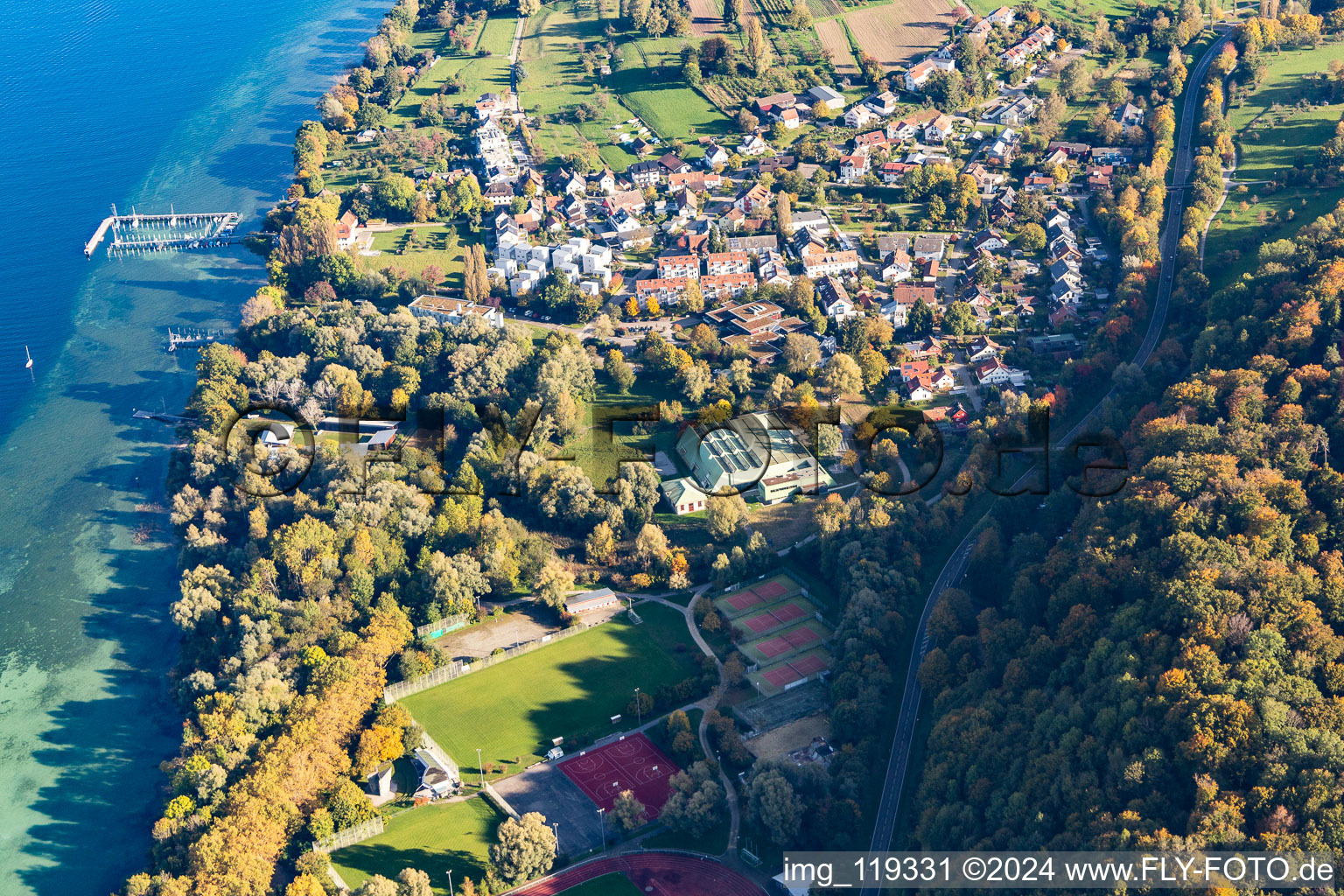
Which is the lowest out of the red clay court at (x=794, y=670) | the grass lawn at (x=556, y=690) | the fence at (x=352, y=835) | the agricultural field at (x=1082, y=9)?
the fence at (x=352, y=835)

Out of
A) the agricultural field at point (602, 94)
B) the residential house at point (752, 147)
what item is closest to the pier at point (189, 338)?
the agricultural field at point (602, 94)

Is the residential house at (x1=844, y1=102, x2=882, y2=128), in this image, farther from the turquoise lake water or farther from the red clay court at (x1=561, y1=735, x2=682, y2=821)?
the red clay court at (x1=561, y1=735, x2=682, y2=821)

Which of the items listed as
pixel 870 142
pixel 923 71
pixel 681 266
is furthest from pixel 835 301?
pixel 923 71

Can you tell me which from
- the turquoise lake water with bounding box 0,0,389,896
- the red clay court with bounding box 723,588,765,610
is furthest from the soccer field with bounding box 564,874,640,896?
the turquoise lake water with bounding box 0,0,389,896

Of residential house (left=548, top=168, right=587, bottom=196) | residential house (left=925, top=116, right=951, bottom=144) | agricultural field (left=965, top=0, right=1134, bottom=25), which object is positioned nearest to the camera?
residential house (left=548, top=168, right=587, bottom=196)

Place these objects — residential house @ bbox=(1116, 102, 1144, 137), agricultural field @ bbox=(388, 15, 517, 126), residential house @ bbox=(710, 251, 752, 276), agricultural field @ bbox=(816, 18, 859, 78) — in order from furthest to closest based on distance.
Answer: agricultural field @ bbox=(388, 15, 517, 126)
agricultural field @ bbox=(816, 18, 859, 78)
residential house @ bbox=(1116, 102, 1144, 137)
residential house @ bbox=(710, 251, 752, 276)

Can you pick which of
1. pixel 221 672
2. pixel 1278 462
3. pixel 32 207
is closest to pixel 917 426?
pixel 1278 462

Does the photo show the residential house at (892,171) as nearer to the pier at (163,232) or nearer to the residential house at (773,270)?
the residential house at (773,270)
